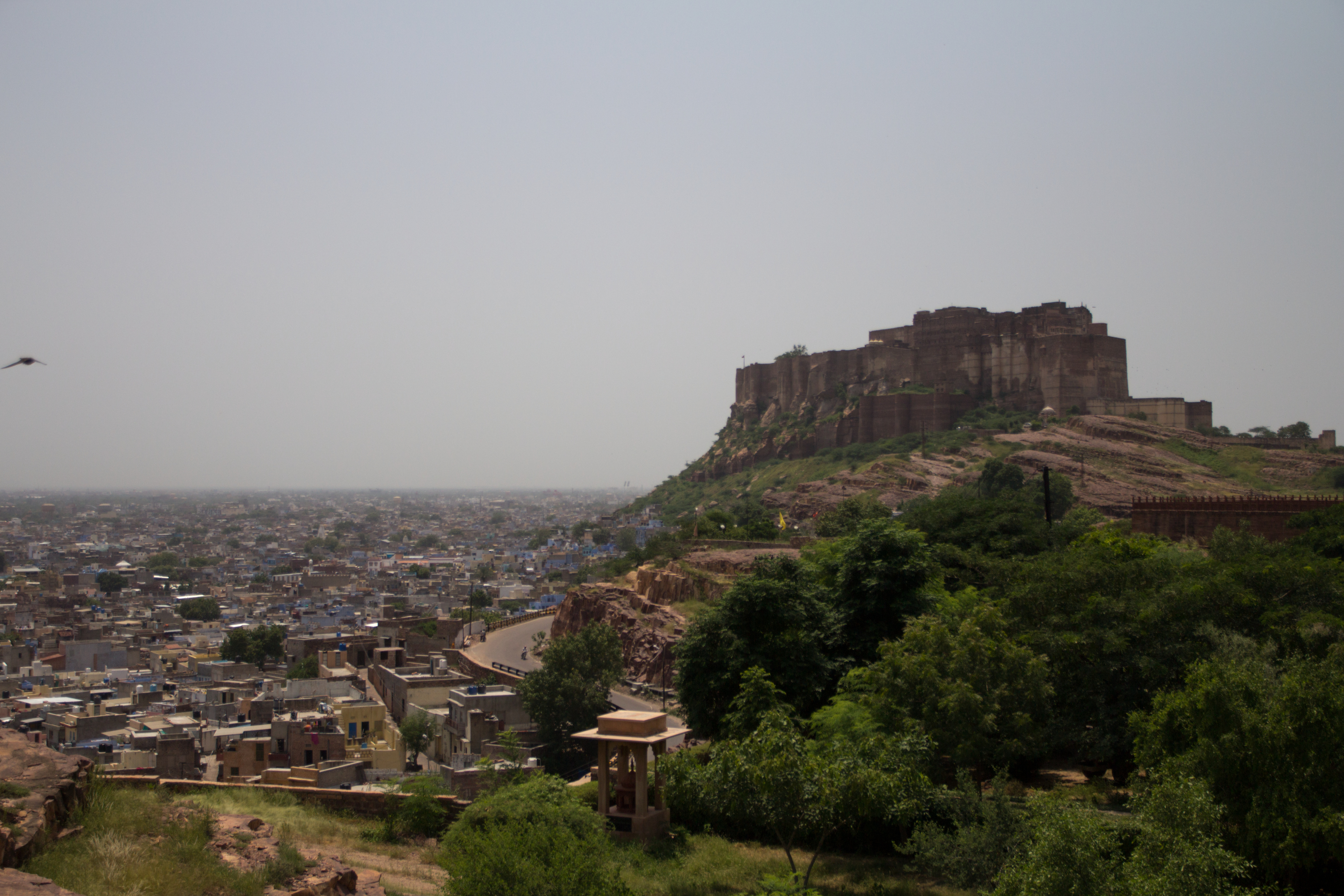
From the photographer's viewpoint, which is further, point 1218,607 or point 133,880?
point 1218,607

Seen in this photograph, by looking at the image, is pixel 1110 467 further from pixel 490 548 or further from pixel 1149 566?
pixel 490 548

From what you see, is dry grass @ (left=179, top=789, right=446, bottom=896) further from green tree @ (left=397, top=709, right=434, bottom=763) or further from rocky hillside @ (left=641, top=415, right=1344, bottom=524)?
rocky hillside @ (left=641, top=415, right=1344, bottom=524)

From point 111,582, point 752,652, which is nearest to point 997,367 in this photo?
point 752,652

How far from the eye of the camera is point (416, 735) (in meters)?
24.1

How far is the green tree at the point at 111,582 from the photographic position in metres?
72.5

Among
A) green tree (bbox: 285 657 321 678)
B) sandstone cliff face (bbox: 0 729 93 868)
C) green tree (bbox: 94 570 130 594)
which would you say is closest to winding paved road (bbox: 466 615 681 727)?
green tree (bbox: 285 657 321 678)

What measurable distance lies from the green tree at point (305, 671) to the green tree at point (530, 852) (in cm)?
2859

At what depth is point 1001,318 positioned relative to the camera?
204 feet

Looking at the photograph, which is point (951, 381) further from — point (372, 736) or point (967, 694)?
point (967, 694)

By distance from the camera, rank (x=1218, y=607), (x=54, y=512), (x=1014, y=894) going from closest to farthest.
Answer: (x=1014, y=894)
(x=1218, y=607)
(x=54, y=512)

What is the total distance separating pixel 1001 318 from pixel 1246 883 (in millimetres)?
55329

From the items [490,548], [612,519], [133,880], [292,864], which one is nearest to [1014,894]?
[292,864]

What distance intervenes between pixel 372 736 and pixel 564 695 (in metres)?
4.64

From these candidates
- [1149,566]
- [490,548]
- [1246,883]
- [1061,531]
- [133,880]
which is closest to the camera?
[133,880]
